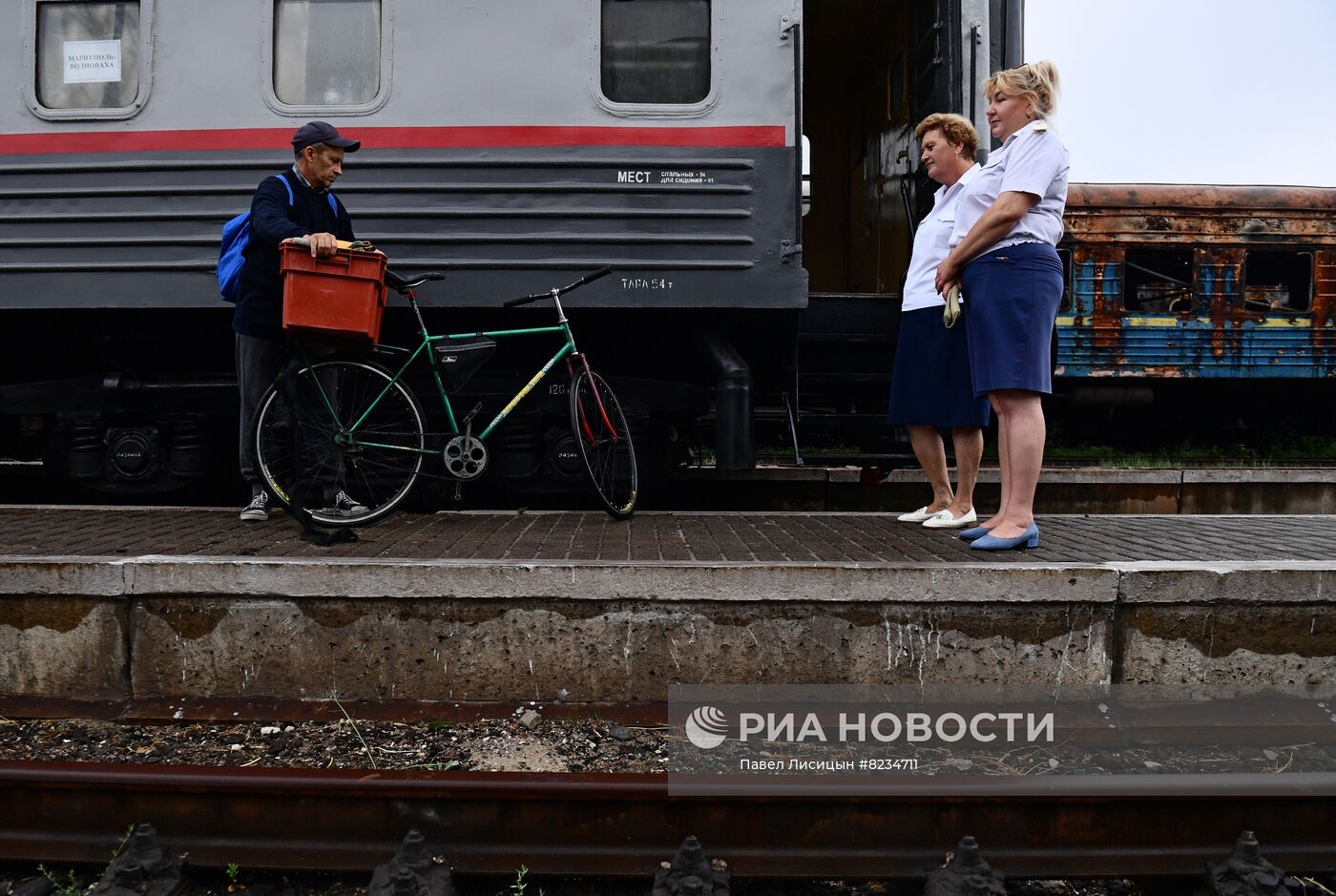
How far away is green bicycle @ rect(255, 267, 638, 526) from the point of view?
4141 millimetres

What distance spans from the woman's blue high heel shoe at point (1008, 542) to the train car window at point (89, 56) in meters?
4.83

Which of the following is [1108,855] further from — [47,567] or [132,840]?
[47,567]

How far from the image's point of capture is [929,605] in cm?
310

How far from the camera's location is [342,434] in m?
4.20

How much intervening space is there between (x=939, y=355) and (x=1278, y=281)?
371 inches

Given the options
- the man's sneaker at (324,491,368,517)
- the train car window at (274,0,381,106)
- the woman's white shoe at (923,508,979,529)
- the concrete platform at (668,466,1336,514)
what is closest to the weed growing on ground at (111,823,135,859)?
the man's sneaker at (324,491,368,517)

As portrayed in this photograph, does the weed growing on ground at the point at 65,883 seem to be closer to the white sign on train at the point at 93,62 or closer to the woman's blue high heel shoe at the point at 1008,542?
the woman's blue high heel shoe at the point at 1008,542

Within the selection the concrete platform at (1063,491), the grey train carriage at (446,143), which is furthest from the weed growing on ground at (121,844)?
the concrete platform at (1063,491)

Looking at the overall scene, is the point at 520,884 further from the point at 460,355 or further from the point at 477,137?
the point at 477,137

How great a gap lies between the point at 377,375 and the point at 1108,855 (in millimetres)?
3444

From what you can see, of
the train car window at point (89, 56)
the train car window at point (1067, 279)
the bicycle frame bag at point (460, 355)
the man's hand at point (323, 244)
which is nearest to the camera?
the man's hand at point (323, 244)

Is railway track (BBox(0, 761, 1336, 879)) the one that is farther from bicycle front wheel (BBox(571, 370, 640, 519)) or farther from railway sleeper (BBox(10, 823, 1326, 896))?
bicycle front wheel (BBox(571, 370, 640, 519))

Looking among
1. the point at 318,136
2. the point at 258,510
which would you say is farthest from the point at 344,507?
the point at 318,136

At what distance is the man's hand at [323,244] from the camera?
152 inches
